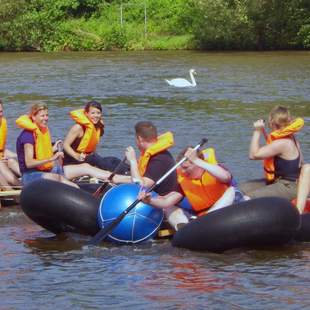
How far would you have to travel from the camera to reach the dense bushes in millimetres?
39344

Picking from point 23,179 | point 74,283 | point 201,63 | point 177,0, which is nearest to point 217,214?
point 74,283

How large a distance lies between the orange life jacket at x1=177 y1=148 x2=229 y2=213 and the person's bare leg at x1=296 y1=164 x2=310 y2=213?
0.61m

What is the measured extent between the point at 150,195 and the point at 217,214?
23.3 inches

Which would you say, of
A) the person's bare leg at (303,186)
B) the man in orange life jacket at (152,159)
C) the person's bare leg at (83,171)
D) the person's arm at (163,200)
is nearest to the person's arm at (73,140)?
the person's bare leg at (83,171)

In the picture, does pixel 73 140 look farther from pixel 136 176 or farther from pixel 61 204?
pixel 136 176

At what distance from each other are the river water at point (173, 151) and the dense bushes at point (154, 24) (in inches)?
154

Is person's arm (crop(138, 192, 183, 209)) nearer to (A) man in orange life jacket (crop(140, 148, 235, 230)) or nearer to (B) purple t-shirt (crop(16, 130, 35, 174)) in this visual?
(A) man in orange life jacket (crop(140, 148, 235, 230))

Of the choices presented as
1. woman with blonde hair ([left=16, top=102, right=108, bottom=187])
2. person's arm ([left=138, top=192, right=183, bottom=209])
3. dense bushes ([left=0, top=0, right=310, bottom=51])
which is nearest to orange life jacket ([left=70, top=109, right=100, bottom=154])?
woman with blonde hair ([left=16, top=102, right=108, bottom=187])

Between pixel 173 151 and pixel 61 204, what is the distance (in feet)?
18.6

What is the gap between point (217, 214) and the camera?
24.8 ft

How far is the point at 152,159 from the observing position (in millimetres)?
8070

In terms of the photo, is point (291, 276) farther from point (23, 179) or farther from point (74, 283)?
point (23, 179)

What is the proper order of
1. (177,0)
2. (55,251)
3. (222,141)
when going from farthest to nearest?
(177,0)
(222,141)
(55,251)

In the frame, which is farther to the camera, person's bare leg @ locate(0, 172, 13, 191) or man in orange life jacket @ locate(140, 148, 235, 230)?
person's bare leg @ locate(0, 172, 13, 191)
